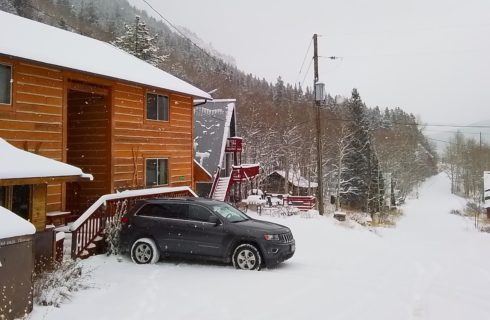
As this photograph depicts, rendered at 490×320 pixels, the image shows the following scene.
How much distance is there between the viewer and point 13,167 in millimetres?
8953

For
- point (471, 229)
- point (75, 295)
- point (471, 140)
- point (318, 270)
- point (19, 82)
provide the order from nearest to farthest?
point (75, 295), point (318, 270), point (19, 82), point (471, 229), point (471, 140)

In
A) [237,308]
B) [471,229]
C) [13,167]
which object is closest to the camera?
[237,308]

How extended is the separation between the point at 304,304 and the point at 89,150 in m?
11.4

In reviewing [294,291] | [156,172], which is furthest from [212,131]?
[294,291]

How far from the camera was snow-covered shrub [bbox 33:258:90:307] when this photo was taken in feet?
24.8

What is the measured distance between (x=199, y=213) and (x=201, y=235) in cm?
65

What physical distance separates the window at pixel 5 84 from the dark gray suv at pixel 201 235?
4602 mm

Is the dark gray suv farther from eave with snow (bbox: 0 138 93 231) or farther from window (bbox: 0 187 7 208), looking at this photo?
window (bbox: 0 187 7 208)

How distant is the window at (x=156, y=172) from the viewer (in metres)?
17.7

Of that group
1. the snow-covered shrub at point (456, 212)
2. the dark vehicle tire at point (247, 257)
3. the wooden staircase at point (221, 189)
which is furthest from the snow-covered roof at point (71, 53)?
the snow-covered shrub at point (456, 212)

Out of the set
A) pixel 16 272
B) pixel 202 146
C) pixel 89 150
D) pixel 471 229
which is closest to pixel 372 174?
pixel 471 229

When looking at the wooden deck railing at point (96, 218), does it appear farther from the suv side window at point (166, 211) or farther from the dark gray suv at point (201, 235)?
the suv side window at point (166, 211)

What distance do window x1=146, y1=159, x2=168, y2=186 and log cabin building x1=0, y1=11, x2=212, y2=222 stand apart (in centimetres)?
4

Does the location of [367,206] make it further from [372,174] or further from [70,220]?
[70,220]
